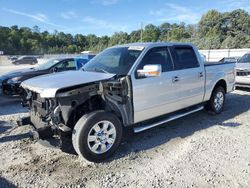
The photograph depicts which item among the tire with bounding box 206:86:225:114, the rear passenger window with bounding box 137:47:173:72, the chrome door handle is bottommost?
the tire with bounding box 206:86:225:114

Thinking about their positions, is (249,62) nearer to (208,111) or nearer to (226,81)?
(226,81)

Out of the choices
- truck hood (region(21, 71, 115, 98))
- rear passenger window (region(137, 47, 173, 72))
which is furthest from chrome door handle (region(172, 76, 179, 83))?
truck hood (region(21, 71, 115, 98))

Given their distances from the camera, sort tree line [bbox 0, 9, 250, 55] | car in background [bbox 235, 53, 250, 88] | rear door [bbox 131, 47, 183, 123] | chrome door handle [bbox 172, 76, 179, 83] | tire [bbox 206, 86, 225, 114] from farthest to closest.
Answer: tree line [bbox 0, 9, 250, 55]
car in background [bbox 235, 53, 250, 88]
tire [bbox 206, 86, 225, 114]
chrome door handle [bbox 172, 76, 179, 83]
rear door [bbox 131, 47, 183, 123]

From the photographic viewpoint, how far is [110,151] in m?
3.95

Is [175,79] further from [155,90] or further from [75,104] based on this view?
[75,104]

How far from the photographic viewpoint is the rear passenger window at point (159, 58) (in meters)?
4.54

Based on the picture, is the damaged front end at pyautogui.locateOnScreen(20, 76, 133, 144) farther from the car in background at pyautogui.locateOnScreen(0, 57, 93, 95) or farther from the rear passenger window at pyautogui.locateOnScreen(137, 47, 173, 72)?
the car in background at pyautogui.locateOnScreen(0, 57, 93, 95)

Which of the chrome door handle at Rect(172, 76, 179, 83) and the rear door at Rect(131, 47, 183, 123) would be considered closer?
the rear door at Rect(131, 47, 183, 123)

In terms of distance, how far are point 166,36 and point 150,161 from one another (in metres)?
92.8

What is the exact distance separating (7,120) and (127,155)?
11.7 ft

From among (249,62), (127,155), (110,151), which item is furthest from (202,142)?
(249,62)

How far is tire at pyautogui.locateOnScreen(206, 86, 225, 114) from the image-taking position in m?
6.20

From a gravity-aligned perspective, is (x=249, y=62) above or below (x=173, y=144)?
above

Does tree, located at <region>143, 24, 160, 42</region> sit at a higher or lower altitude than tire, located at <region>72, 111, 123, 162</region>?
higher
